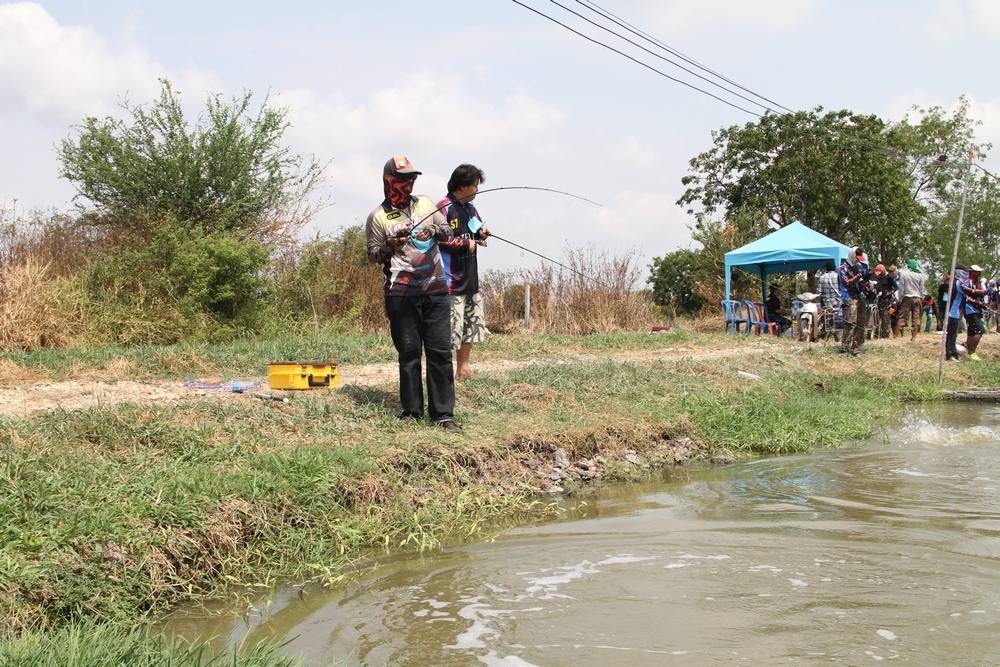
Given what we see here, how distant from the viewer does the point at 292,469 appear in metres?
4.61

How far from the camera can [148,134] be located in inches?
Result: 543

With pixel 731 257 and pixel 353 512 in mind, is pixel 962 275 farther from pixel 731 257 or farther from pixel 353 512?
pixel 353 512

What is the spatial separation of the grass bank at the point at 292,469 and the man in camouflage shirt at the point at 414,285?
31 cm

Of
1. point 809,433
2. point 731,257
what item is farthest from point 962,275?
point 809,433

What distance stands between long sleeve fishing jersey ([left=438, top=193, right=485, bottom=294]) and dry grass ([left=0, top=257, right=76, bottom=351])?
6.18 meters

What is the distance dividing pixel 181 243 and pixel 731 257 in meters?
11.2

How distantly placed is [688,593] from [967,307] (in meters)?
11.8

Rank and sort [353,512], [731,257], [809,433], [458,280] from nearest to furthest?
1. [353,512]
2. [458,280]
3. [809,433]
4. [731,257]

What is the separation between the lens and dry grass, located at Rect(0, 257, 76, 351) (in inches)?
406

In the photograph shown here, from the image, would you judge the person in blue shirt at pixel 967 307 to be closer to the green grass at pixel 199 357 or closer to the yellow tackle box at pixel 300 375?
the green grass at pixel 199 357

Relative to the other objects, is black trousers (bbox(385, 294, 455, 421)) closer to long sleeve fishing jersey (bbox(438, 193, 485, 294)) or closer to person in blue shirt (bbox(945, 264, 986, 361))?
long sleeve fishing jersey (bbox(438, 193, 485, 294))

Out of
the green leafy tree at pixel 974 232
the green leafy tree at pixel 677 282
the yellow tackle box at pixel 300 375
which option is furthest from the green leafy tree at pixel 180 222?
the green leafy tree at pixel 974 232

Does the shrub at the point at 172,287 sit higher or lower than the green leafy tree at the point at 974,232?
lower

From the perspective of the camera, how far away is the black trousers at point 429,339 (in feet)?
19.4
